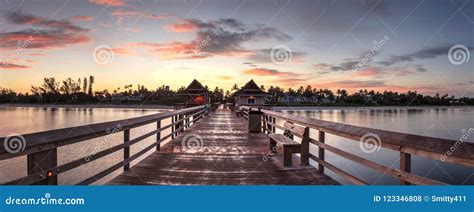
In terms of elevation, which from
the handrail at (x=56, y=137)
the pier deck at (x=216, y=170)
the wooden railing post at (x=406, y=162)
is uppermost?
the handrail at (x=56, y=137)

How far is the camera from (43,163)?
298cm

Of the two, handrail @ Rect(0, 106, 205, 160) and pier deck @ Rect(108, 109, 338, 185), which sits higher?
handrail @ Rect(0, 106, 205, 160)

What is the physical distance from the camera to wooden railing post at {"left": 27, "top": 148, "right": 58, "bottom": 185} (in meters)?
2.88

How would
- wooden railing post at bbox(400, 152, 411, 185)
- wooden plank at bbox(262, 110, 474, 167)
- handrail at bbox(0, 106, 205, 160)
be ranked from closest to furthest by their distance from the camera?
wooden plank at bbox(262, 110, 474, 167) → handrail at bbox(0, 106, 205, 160) → wooden railing post at bbox(400, 152, 411, 185)

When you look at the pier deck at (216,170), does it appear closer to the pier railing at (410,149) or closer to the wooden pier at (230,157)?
the wooden pier at (230,157)

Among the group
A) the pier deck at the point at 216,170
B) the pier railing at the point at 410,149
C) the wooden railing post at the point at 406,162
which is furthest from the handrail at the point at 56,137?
the wooden railing post at the point at 406,162

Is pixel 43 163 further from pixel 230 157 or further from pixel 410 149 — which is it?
pixel 230 157

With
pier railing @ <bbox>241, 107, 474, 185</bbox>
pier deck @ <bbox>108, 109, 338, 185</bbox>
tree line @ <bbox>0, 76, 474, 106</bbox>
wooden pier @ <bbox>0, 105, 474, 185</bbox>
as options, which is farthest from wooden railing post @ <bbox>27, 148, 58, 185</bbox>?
tree line @ <bbox>0, 76, 474, 106</bbox>

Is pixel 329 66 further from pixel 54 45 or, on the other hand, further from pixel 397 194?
pixel 397 194

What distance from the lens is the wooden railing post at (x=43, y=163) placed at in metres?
2.88

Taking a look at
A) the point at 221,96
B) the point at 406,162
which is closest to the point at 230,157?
the point at 406,162

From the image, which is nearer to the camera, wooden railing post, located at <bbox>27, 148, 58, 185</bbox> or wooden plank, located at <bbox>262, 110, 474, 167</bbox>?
wooden plank, located at <bbox>262, 110, 474, 167</bbox>

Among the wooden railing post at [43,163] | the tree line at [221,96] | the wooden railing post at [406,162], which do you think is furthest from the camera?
the tree line at [221,96]

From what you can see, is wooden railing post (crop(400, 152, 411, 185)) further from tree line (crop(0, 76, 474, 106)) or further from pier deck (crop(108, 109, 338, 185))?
tree line (crop(0, 76, 474, 106))
